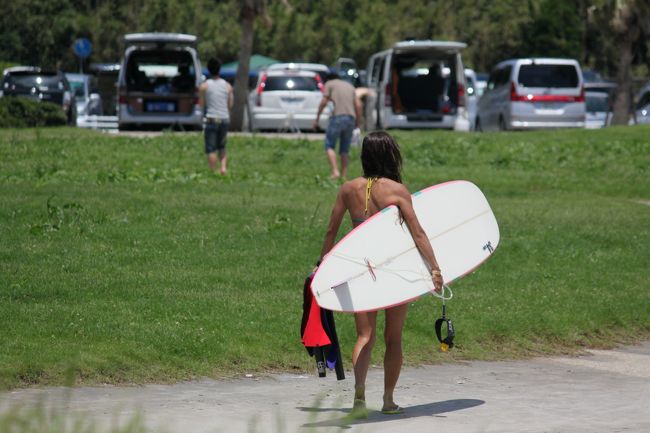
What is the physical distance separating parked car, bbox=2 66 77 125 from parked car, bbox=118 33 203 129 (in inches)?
169

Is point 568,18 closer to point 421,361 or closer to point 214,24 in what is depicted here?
point 214,24

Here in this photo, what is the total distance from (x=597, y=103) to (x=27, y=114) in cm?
1814

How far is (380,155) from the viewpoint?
25.8 feet

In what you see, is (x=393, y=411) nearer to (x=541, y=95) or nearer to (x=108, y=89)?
(x=541, y=95)

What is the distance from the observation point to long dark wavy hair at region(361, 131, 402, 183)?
25.8 ft

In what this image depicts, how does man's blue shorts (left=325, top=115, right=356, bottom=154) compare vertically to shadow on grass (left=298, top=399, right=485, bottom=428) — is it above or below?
below

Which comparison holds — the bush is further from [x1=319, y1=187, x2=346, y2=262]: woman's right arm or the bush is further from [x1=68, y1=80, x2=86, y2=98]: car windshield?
[x1=319, y1=187, x2=346, y2=262]: woman's right arm

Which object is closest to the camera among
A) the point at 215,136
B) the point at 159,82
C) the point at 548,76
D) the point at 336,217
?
the point at 336,217

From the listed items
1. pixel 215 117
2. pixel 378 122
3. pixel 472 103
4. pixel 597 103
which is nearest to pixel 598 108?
pixel 597 103

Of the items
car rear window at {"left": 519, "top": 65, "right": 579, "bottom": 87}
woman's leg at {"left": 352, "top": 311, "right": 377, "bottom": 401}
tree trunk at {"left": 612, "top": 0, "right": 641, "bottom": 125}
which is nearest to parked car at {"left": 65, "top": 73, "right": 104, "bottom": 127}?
car rear window at {"left": 519, "top": 65, "right": 579, "bottom": 87}

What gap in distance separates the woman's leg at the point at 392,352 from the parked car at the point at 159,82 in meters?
22.9

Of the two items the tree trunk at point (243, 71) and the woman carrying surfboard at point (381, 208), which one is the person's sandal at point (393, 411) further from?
the tree trunk at point (243, 71)

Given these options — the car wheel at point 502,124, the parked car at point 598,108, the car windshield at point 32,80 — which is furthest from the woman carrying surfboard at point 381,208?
the parked car at point 598,108

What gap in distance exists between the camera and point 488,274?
1255cm
